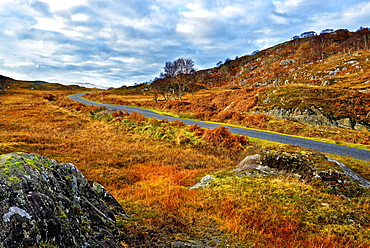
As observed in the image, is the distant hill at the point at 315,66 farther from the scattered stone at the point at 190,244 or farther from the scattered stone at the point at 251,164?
the scattered stone at the point at 190,244

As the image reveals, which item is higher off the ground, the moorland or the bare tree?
the bare tree

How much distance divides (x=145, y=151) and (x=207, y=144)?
5.05m

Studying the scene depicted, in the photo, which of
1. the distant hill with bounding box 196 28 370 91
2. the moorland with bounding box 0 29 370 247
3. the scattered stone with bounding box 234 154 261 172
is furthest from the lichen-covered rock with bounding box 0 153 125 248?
→ the distant hill with bounding box 196 28 370 91

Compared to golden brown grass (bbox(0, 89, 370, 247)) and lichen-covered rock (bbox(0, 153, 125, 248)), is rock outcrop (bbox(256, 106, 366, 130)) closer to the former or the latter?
golden brown grass (bbox(0, 89, 370, 247))

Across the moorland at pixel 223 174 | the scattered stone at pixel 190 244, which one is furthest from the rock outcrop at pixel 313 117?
the scattered stone at pixel 190 244

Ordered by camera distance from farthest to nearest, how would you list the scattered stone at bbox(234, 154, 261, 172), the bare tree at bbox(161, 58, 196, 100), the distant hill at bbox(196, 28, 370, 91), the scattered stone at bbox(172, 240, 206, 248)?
the distant hill at bbox(196, 28, 370, 91) < the bare tree at bbox(161, 58, 196, 100) < the scattered stone at bbox(234, 154, 261, 172) < the scattered stone at bbox(172, 240, 206, 248)

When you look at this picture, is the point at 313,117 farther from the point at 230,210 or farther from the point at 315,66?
the point at 315,66

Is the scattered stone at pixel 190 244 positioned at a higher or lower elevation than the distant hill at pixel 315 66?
lower

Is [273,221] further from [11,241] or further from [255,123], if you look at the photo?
[255,123]

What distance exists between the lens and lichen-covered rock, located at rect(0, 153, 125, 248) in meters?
2.10

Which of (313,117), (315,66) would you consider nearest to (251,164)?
(313,117)

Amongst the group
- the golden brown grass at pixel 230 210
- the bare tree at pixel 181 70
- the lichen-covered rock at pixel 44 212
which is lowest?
the golden brown grass at pixel 230 210

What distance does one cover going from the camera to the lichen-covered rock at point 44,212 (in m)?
2.10

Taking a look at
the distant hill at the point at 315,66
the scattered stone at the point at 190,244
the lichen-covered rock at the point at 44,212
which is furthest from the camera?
the distant hill at the point at 315,66
